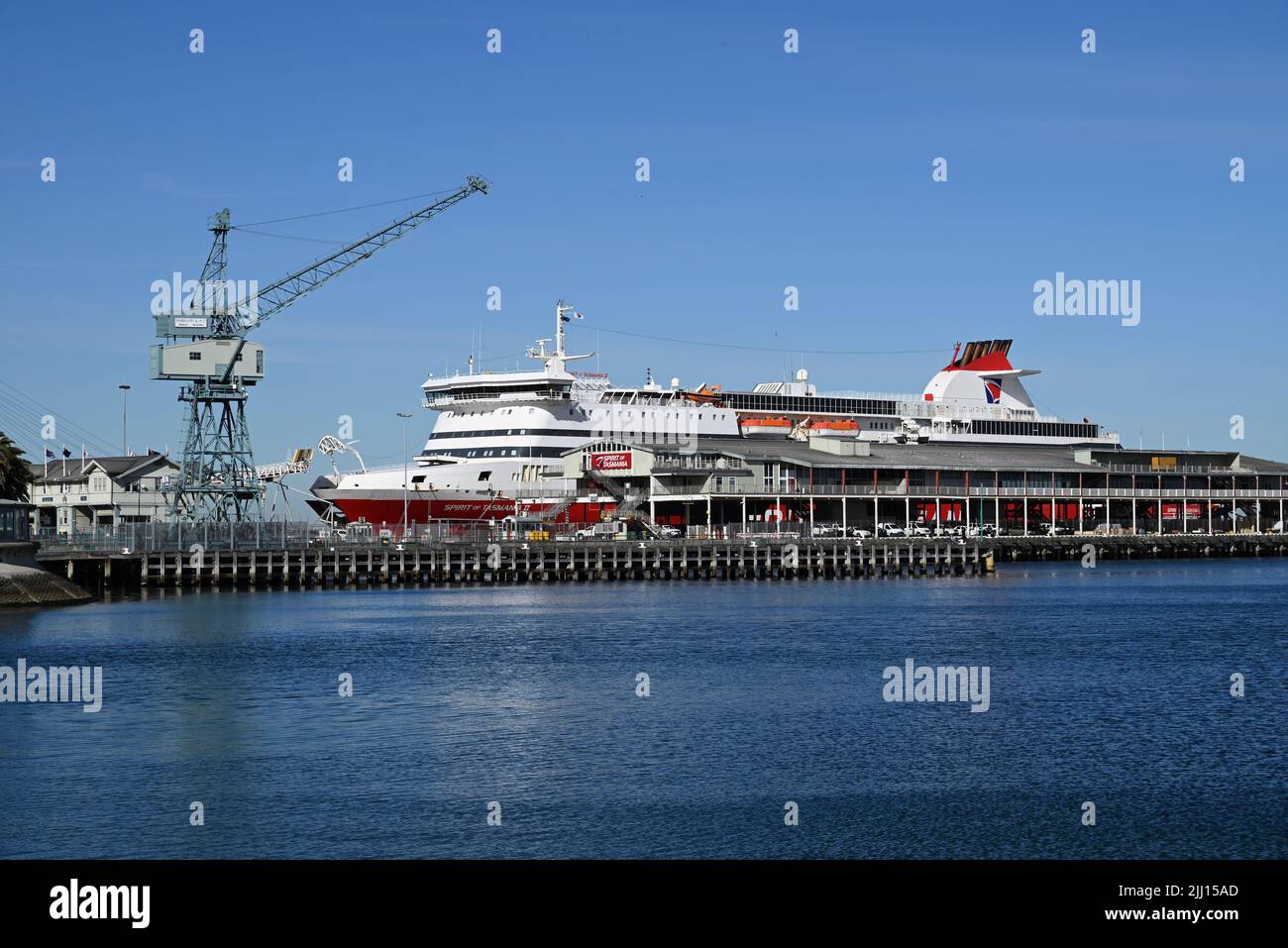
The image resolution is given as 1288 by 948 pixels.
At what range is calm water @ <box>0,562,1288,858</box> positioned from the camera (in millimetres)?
20750

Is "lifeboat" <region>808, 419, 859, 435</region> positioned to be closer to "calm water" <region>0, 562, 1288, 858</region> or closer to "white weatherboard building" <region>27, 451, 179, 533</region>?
"white weatherboard building" <region>27, 451, 179, 533</region>

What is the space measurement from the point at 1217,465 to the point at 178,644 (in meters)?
92.2

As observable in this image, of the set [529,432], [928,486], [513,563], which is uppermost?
[529,432]

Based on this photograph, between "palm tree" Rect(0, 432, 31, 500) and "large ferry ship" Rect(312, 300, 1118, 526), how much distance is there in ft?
56.4

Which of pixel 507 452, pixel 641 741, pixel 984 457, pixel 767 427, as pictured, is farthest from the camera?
pixel 767 427

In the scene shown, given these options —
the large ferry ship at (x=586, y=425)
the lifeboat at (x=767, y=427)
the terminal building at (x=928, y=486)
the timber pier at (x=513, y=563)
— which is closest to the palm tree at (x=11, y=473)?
the timber pier at (x=513, y=563)

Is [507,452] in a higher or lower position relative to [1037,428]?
lower

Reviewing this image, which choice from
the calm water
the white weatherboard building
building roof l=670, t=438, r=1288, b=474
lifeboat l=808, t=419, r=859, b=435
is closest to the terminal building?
building roof l=670, t=438, r=1288, b=474

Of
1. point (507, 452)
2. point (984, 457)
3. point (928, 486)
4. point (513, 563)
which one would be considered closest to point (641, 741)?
point (513, 563)

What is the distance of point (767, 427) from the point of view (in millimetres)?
108250

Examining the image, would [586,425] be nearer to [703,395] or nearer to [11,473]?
[703,395]

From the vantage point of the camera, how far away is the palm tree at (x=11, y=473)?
69875mm

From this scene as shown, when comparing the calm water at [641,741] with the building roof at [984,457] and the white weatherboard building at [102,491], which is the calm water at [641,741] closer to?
the building roof at [984,457]

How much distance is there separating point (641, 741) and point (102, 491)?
260ft
